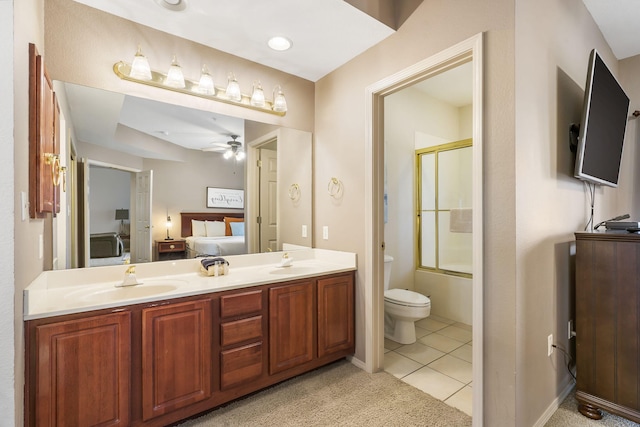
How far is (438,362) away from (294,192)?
1895mm

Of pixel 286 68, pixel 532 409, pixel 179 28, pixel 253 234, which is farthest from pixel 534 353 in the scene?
Result: pixel 179 28

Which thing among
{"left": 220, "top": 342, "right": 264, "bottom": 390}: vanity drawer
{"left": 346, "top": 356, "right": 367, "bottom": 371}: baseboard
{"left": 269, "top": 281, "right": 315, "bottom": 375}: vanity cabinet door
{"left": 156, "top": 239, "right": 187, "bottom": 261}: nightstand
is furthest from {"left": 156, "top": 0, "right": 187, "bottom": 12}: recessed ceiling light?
{"left": 346, "top": 356, "right": 367, "bottom": 371}: baseboard

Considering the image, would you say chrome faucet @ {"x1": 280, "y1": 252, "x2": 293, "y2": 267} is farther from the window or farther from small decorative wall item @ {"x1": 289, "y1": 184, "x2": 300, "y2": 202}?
the window

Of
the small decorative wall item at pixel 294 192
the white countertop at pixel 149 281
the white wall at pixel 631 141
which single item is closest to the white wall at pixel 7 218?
the white countertop at pixel 149 281

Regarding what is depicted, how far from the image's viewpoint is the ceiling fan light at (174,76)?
6.54ft

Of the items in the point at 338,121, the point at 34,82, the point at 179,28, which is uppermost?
the point at 179,28

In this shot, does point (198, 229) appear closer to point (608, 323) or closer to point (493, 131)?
point (493, 131)

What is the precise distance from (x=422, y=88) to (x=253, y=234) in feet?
8.55

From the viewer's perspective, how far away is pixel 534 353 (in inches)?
64.7

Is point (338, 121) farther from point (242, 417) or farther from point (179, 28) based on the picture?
point (242, 417)

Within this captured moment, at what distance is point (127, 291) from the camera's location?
1756 mm

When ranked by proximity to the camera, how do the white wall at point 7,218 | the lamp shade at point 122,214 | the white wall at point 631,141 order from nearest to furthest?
1. the white wall at point 7,218
2. the lamp shade at point 122,214
3. the white wall at point 631,141

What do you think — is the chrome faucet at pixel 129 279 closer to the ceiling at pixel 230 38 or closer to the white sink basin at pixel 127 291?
the white sink basin at pixel 127 291

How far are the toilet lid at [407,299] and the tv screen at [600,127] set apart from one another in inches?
60.0
